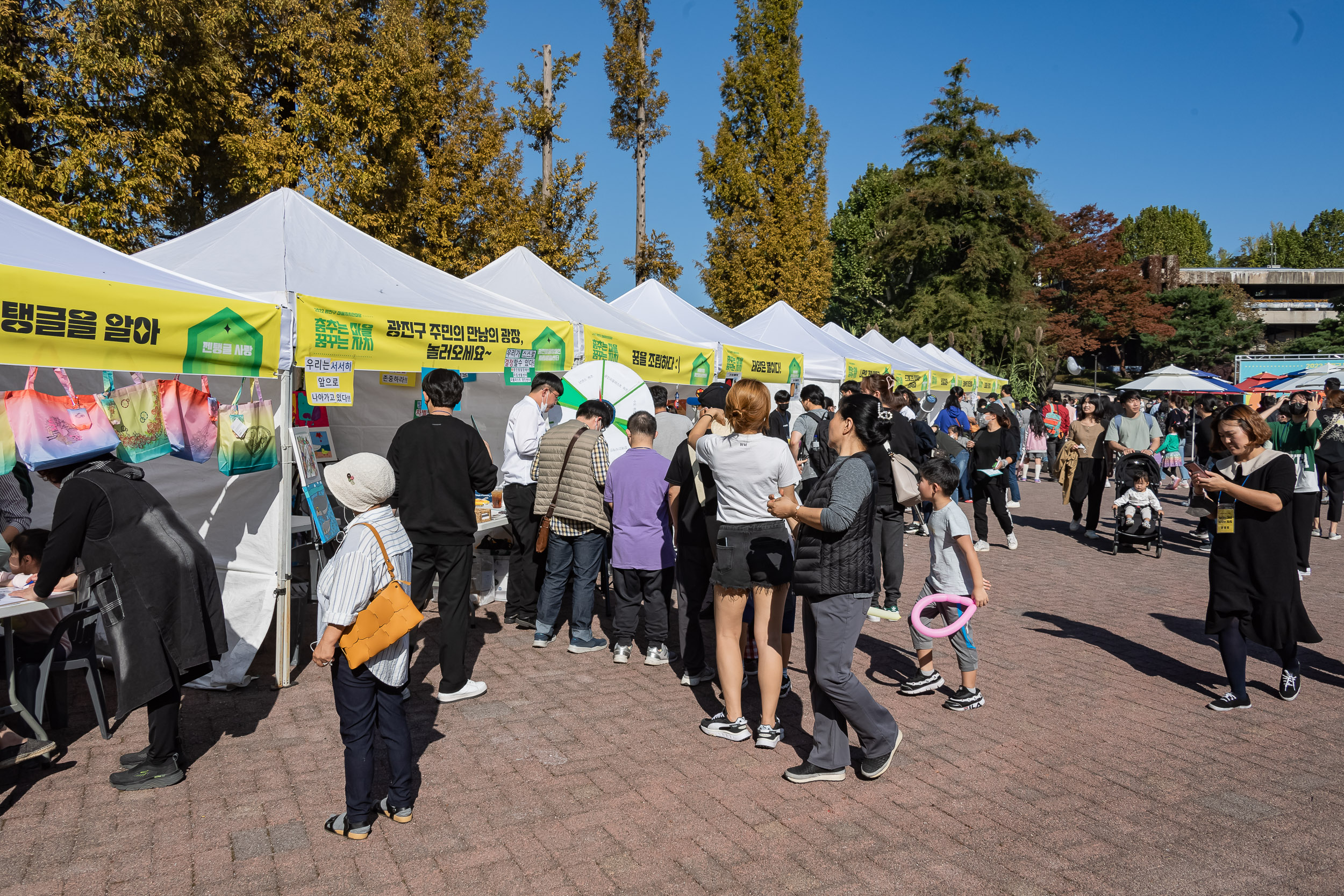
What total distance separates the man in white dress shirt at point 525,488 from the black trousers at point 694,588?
1.60 meters

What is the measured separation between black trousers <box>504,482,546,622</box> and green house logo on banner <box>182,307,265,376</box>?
223 centimetres

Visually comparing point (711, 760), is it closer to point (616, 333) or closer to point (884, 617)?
point (884, 617)

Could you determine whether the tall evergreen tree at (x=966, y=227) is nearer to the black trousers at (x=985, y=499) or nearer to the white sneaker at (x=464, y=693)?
the black trousers at (x=985, y=499)

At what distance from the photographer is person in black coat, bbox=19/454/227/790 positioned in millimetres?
3820

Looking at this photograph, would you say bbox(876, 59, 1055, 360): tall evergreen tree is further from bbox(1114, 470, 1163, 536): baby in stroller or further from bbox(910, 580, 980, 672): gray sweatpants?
bbox(910, 580, 980, 672): gray sweatpants

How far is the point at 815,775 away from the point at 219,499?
4.12m

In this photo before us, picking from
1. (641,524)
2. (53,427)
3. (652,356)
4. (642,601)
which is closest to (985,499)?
(652,356)

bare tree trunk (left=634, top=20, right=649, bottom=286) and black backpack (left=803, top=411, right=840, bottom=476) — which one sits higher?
bare tree trunk (left=634, top=20, right=649, bottom=286)

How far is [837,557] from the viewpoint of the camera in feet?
13.0

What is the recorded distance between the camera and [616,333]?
8.41 meters

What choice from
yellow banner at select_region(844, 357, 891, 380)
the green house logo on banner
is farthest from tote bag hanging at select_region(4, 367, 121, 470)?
yellow banner at select_region(844, 357, 891, 380)

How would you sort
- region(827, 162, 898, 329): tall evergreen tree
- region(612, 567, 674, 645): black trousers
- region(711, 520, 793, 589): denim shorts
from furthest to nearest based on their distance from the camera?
region(827, 162, 898, 329): tall evergreen tree < region(612, 567, 674, 645): black trousers < region(711, 520, 793, 589): denim shorts

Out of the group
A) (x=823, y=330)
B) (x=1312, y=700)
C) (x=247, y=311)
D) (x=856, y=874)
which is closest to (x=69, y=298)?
(x=247, y=311)

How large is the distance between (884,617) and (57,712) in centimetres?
580
